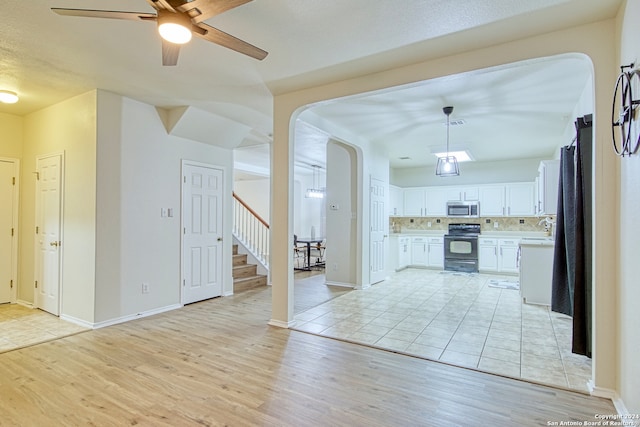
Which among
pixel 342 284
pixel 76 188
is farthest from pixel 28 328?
pixel 342 284

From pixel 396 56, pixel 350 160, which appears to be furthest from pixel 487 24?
pixel 350 160

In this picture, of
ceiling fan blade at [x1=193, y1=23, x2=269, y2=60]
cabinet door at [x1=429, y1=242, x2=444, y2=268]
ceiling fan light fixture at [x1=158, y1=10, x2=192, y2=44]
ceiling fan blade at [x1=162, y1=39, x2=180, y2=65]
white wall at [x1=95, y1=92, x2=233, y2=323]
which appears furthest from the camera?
cabinet door at [x1=429, y1=242, x2=444, y2=268]

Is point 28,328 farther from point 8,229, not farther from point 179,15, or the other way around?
point 179,15

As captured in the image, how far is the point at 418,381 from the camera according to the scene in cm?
264

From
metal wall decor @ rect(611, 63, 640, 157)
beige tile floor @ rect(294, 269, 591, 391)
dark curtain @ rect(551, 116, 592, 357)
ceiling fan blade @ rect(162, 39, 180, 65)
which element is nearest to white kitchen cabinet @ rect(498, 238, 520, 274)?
beige tile floor @ rect(294, 269, 591, 391)

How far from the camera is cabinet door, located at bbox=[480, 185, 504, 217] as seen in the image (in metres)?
7.97

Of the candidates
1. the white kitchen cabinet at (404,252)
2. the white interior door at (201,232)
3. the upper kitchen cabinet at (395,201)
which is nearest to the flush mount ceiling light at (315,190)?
the upper kitchen cabinet at (395,201)

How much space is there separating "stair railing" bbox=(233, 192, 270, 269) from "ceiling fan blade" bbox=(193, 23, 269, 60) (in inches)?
192

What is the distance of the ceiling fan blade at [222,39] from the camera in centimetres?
210

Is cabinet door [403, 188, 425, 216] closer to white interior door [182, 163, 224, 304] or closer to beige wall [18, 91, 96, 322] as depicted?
white interior door [182, 163, 224, 304]

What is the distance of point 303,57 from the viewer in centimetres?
311

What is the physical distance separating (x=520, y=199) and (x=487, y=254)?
147 centimetres

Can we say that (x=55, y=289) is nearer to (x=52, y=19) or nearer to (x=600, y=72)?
(x=52, y=19)

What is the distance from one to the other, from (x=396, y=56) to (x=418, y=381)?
2741 mm
